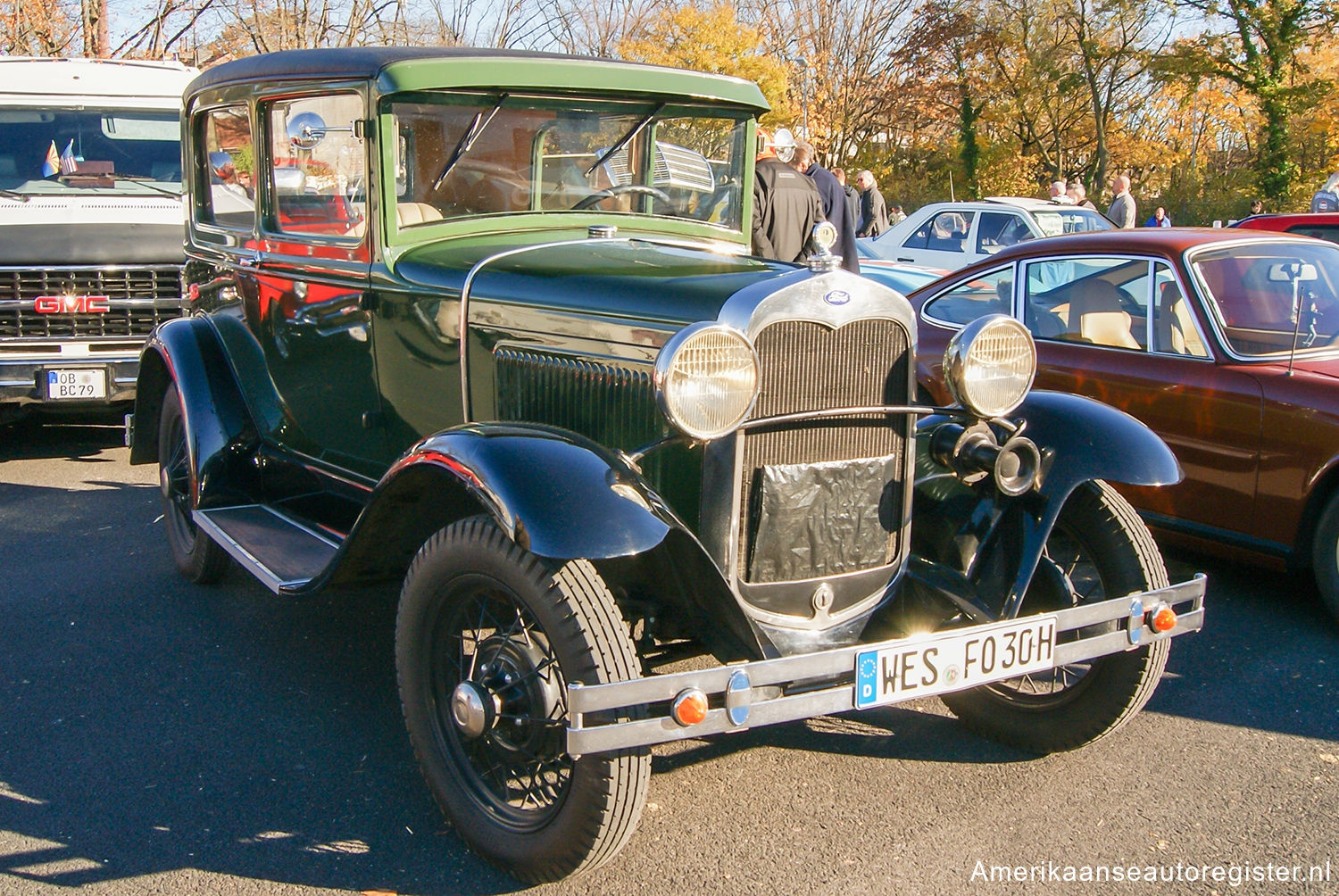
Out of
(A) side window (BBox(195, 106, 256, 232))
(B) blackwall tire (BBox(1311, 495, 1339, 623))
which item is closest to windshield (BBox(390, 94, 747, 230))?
(A) side window (BBox(195, 106, 256, 232))

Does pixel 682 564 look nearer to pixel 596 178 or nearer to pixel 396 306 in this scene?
pixel 396 306

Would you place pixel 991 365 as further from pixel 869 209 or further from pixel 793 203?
pixel 869 209

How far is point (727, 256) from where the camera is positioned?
11.3 feet

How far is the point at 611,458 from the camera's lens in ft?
8.67

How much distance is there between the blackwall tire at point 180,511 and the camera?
4.53m

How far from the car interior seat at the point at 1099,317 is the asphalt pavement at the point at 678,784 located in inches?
51.0

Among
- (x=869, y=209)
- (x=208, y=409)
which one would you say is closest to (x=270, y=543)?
(x=208, y=409)

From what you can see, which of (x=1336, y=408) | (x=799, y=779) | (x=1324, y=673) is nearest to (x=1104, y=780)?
(x=799, y=779)

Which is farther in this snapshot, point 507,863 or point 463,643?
point 463,643

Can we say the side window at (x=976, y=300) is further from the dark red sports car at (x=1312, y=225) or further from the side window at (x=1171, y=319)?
the dark red sports car at (x=1312, y=225)

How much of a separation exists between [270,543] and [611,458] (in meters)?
1.71

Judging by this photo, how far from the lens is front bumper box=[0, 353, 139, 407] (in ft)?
21.5

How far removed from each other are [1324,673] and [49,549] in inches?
199

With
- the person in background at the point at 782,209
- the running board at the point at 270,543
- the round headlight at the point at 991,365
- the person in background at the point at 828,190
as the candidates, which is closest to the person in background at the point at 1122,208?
the person in background at the point at 828,190
